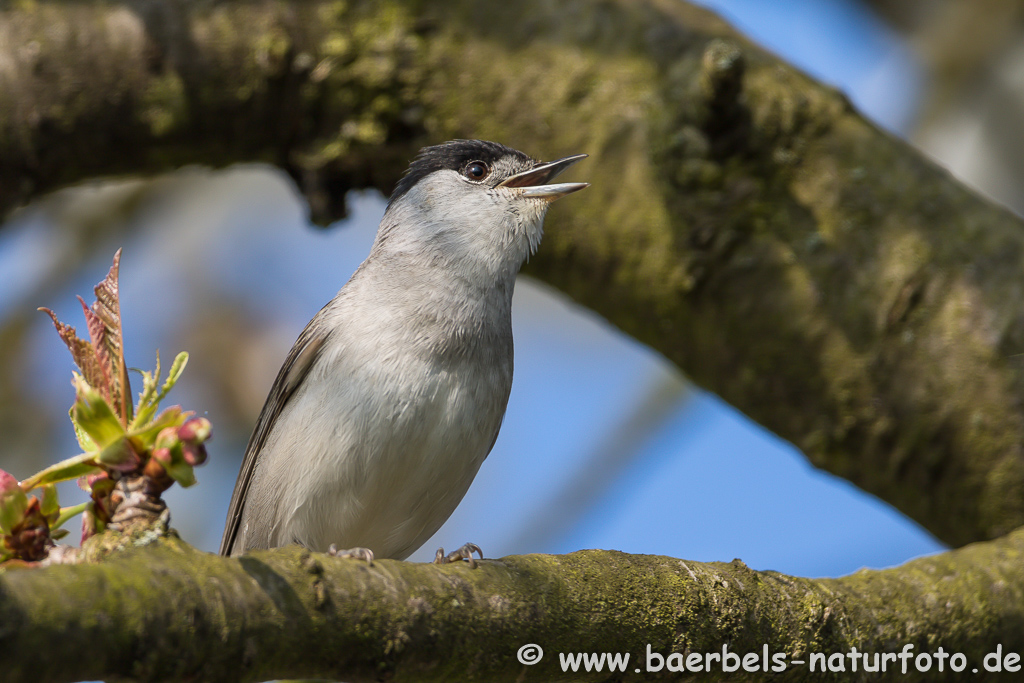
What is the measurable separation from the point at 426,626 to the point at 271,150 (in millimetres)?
3153

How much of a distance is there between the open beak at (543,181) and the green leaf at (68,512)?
2501 mm

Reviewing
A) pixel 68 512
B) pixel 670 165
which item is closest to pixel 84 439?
pixel 68 512

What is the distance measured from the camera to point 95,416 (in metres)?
1.84

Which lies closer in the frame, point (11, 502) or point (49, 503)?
point (11, 502)

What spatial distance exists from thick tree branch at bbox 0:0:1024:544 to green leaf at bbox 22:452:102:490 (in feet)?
8.74

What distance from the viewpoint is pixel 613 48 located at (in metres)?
4.38

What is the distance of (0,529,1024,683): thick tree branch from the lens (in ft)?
5.25

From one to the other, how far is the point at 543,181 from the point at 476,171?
0.35m

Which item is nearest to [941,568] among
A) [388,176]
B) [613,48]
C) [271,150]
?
[613,48]

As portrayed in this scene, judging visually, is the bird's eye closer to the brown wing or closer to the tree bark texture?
the tree bark texture

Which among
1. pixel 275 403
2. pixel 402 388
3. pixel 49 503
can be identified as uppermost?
pixel 275 403

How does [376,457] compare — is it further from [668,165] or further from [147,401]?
[668,165]

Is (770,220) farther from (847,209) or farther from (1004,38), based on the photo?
(1004,38)

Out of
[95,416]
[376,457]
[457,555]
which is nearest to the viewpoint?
[95,416]
